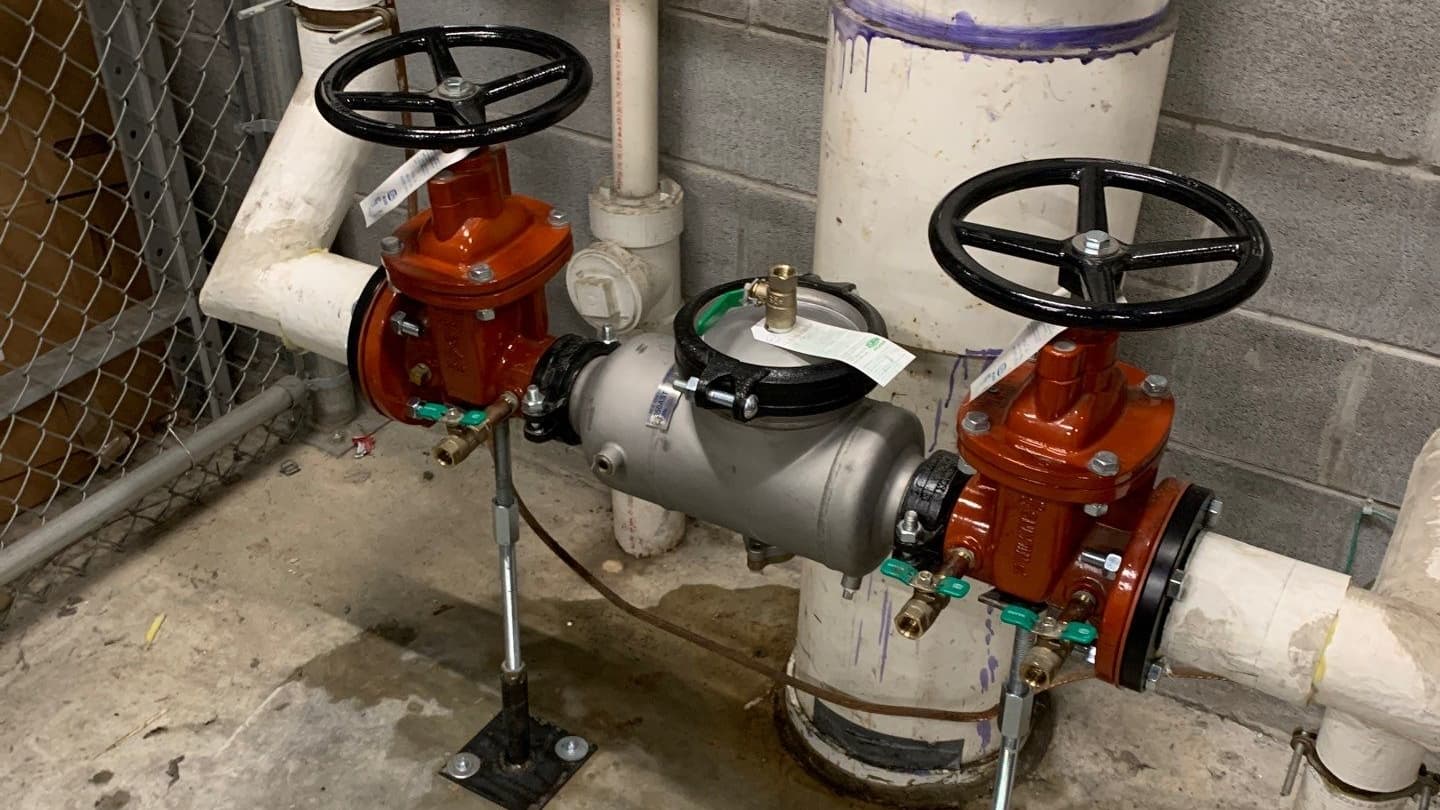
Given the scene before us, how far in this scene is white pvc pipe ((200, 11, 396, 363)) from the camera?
53.3 inches

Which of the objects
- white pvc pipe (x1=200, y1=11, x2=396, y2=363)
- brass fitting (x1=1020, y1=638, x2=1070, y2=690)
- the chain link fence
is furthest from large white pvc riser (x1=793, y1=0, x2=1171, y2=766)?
the chain link fence

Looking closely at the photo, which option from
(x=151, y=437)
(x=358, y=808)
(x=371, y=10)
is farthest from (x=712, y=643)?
(x=151, y=437)

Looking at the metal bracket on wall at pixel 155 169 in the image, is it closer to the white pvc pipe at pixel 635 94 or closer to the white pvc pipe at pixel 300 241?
the white pvc pipe at pixel 300 241

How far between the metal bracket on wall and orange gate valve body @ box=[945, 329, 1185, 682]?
1524mm

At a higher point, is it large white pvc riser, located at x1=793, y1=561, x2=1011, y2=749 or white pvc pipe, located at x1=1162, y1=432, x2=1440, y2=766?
white pvc pipe, located at x1=1162, y1=432, x2=1440, y2=766

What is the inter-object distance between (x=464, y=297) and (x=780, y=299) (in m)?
0.32

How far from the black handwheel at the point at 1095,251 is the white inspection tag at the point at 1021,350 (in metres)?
0.03

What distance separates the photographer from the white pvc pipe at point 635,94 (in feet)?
4.94

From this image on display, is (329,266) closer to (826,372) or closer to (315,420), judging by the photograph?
(826,372)

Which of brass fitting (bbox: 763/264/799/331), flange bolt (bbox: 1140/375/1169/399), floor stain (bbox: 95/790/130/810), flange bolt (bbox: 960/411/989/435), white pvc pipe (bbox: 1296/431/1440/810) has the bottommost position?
floor stain (bbox: 95/790/130/810)

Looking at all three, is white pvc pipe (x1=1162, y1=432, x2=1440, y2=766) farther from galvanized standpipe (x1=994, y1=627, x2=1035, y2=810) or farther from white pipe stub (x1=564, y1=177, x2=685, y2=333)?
white pipe stub (x1=564, y1=177, x2=685, y2=333)

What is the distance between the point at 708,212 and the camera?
1.74 m

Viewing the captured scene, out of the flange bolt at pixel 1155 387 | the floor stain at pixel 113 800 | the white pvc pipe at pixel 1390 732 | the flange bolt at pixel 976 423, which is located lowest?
the floor stain at pixel 113 800

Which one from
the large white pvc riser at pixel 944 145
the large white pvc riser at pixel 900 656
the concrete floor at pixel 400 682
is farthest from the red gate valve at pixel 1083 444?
the concrete floor at pixel 400 682
